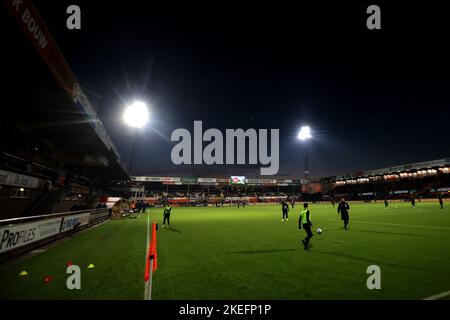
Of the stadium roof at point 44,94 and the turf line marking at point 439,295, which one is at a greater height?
the stadium roof at point 44,94

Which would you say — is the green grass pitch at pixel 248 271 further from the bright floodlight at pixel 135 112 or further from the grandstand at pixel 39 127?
the bright floodlight at pixel 135 112

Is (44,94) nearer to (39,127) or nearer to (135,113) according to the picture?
(39,127)

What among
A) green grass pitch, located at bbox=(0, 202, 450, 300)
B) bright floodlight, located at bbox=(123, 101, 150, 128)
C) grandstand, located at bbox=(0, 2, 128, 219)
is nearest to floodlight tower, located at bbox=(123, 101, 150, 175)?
bright floodlight, located at bbox=(123, 101, 150, 128)

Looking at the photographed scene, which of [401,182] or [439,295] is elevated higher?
[401,182]

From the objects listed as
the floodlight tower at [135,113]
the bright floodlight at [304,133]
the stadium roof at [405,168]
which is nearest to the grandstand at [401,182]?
the stadium roof at [405,168]

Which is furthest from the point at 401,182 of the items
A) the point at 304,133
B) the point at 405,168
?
the point at 304,133

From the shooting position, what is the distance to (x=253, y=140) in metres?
27.2

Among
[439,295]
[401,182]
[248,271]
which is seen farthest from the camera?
[401,182]

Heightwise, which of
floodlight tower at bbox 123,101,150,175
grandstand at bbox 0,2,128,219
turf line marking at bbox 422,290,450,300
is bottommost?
turf line marking at bbox 422,290,450,300

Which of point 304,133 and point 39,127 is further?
point 304,133

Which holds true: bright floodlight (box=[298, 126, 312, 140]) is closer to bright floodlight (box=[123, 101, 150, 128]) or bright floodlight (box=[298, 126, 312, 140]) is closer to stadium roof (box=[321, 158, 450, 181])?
stadium roof (box=[321, 158, 450, 181])

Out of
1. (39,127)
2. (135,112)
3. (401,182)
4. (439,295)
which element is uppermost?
(135,112)

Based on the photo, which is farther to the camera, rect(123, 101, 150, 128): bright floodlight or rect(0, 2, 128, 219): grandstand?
rect(123, 101, 150, 128): bright floodlight

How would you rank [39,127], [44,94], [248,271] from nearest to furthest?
1. [248,271]
2. [44,94]
3. [39,127]
